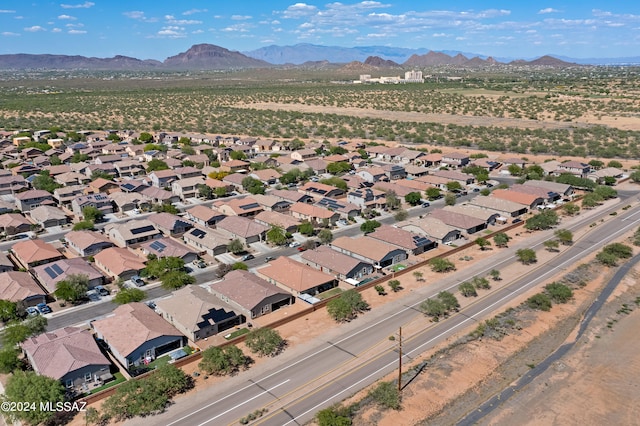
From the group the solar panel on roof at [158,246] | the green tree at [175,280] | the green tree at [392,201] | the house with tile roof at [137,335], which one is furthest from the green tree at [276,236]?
the green tree at [392,201]

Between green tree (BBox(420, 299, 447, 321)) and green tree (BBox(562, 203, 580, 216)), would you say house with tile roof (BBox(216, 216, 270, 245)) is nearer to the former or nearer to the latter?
green tree (BBox(420, 299, 447, 321))

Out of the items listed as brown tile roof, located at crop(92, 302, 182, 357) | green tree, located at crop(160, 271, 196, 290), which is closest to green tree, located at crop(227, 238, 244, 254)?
green tree, located at crop(160, 271, 196, 290)

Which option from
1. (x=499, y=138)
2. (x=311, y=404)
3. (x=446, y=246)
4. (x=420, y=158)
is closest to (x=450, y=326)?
(x=311, y=404)

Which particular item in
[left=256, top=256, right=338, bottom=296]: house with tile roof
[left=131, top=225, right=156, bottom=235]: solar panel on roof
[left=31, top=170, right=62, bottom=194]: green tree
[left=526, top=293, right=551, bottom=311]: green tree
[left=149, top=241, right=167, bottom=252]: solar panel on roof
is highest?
[left=31, top=170, right=62, bottom=194]: green tree

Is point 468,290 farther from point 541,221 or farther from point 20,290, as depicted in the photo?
point 20,290

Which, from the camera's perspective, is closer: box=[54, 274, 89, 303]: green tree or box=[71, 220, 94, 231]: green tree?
box=[54, 274, 89, 303]: green tree

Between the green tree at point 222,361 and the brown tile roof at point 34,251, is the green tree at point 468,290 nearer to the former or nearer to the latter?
the green tree at point 222,361

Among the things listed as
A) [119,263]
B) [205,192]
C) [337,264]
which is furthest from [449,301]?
[205,192]

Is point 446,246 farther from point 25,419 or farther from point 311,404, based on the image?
point 25,419
